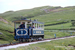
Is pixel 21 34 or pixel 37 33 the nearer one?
pixel 21 34

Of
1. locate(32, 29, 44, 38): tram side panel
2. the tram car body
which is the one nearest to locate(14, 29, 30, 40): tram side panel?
the tram car body

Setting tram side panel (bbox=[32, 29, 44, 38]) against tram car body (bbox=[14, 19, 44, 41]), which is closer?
tram car body (bbox=[14, 19, 44, 41])

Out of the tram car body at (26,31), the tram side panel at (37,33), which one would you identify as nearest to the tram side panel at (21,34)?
the tram car body at (26,31)

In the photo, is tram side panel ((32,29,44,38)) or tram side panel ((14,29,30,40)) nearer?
tram side panel ((14,29,30,40))

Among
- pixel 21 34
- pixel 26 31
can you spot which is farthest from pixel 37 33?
pixel 21 34

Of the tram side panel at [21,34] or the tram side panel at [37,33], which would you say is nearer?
the tram side panel at [21,34]

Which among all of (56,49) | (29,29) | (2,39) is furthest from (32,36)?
(56,49)

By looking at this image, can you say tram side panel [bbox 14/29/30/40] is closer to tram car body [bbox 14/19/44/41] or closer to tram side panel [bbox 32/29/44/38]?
tram car body [bbox 14/19/44/41]

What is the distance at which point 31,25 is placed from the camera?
26578 millimetres

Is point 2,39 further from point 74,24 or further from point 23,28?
point 74,24

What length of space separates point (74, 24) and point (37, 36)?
5295 cm

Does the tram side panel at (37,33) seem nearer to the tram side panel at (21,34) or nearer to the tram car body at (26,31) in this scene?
the tram car body at (26,31)

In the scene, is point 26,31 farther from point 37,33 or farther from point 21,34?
point 37,33

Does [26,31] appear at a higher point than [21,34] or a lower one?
higher
